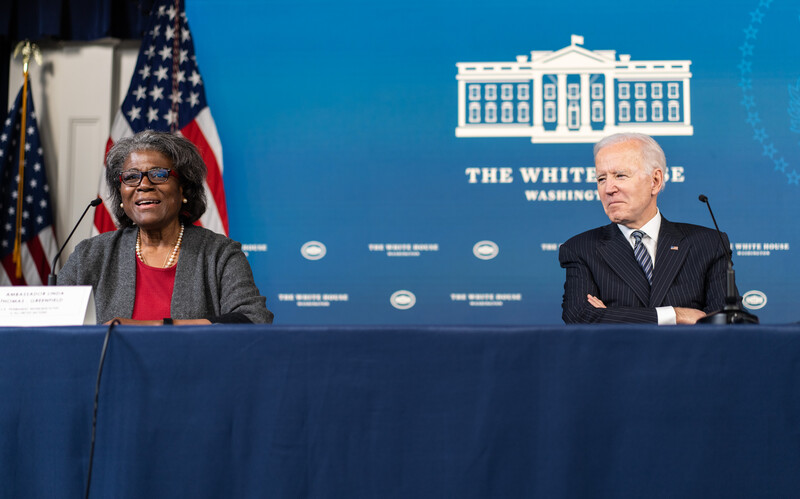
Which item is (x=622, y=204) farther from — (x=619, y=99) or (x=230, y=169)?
(x=230, y=169)

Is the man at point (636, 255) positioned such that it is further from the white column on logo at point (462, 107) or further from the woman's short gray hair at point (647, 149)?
the white column on logo at point (462, 107)

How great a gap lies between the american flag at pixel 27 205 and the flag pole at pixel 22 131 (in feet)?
0.04

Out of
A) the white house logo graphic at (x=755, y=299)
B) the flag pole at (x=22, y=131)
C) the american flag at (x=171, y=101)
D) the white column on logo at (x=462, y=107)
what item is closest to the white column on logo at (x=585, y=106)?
the white column on logo at (x=462, y=107)

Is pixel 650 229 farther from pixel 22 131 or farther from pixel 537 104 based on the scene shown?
pixel 22 131

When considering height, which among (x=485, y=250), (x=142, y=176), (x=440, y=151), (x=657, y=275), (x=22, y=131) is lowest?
(x=657, y=275)

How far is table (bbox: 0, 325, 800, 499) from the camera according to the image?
3.78 ft

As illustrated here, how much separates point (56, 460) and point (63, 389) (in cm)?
13

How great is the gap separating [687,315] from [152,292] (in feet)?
5.40

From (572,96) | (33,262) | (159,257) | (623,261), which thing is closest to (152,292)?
(159,257)

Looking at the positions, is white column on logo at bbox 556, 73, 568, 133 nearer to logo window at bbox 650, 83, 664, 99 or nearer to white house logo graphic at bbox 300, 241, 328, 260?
logo window at bbox 650, 83, 664, 99

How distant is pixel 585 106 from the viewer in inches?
138

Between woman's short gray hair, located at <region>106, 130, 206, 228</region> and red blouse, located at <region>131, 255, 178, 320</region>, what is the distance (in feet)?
0.78

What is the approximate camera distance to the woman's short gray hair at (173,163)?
2174mm

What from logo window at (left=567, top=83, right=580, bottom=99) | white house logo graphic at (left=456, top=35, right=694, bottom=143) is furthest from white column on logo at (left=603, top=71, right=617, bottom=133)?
logo window at (left=567, top=83, right=580, bottom=99)
